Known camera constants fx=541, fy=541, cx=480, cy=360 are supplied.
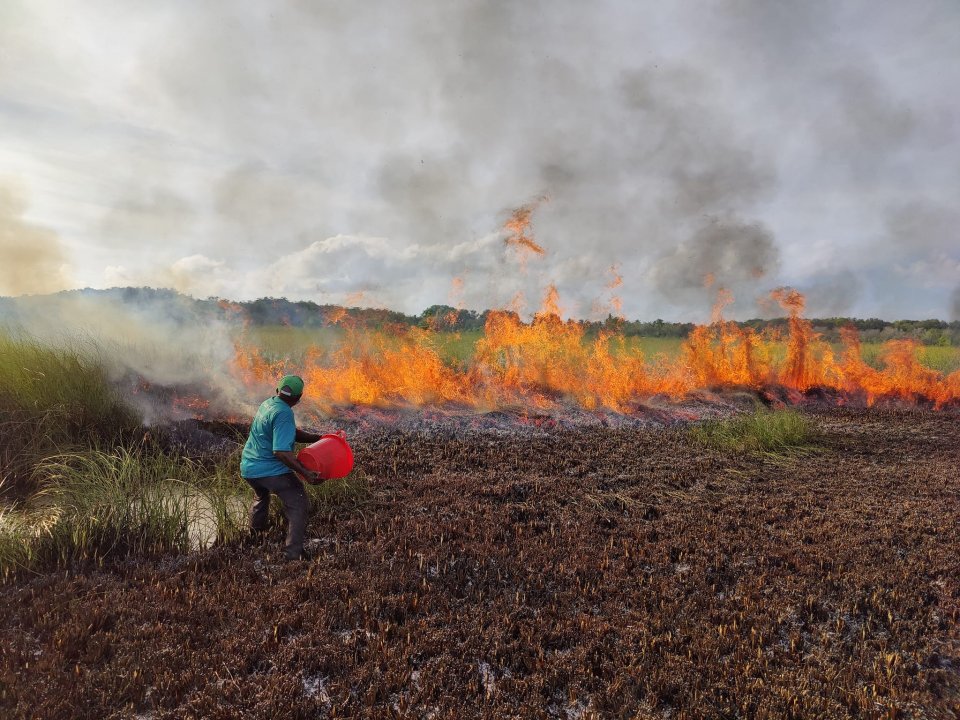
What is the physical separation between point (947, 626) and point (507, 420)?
9187mm

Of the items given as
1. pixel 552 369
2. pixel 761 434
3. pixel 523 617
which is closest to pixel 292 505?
pixel 523 617

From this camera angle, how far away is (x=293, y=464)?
5262 millimetres

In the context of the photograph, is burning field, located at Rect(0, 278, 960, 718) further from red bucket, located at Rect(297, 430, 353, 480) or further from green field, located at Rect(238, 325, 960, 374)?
green field, located at Rect(238, 325, 960, 374)

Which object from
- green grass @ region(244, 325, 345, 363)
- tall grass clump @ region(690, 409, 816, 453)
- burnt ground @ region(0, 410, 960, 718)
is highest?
green grass @ region(244, 325, 345, 363)

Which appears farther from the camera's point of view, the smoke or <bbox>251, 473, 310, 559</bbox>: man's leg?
the smoke

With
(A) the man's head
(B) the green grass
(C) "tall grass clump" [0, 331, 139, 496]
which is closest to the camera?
(A) the man's head

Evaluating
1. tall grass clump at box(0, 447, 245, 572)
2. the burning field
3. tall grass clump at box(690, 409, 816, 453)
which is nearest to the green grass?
the burning field

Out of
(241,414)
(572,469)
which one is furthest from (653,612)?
(241,414)

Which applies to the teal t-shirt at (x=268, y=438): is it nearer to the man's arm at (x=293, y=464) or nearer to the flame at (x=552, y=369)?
the man's arm at (x=293, y=464)

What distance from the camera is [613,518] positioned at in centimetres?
681

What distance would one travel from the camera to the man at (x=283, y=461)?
5305 millimetres

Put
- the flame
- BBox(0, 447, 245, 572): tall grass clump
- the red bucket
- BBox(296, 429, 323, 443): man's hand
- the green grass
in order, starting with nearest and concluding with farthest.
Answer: BBox(0, 447, 245, 572): tall grass clump, the red bucket, BBox(296, 429, 323, 443): man's hand, the flame, the green grass

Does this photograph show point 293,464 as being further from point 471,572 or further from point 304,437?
point 471,572

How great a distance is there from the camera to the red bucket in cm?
558
